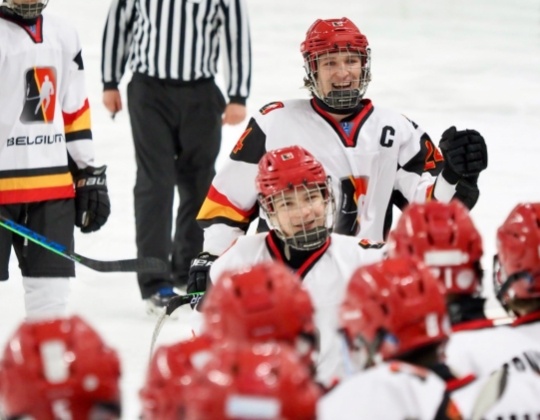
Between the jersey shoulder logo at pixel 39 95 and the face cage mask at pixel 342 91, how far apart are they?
84 cm

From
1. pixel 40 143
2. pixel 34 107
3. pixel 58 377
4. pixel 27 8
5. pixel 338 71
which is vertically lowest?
pixel 58 377

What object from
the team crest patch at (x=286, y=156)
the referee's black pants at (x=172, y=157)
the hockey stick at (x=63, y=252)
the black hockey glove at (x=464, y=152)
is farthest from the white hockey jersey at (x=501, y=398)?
the referee's black pants at (x=172, y=157)

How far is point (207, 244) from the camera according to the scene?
3951 mm

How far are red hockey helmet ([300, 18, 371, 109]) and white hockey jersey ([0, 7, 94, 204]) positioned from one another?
82cm

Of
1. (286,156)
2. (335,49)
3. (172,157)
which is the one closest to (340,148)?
(335,49)

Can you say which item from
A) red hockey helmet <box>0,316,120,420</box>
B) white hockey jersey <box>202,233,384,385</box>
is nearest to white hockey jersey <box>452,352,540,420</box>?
red hockey helmet <box>0,316,120,420</box>

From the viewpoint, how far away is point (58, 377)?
206cm

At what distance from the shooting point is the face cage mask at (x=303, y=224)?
3385 mm

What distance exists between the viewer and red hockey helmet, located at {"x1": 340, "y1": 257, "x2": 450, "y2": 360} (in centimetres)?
234

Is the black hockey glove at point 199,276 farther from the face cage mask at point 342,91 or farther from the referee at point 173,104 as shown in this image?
the referee at point 173,104

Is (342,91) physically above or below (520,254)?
above

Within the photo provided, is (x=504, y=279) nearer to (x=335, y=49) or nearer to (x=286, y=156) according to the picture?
(x=286, y=156)

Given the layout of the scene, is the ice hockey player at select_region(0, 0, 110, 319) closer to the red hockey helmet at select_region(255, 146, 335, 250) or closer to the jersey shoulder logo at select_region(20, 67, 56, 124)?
the jersey shoulder logo at select_region(20, 67, 56, 124)

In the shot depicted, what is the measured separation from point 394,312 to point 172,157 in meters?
3.27
